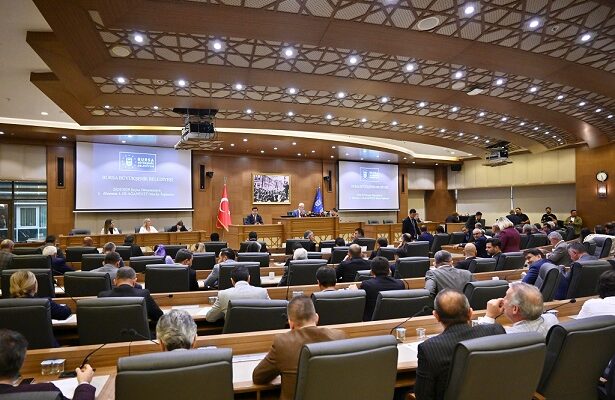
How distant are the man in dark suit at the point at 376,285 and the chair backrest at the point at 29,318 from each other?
263cm

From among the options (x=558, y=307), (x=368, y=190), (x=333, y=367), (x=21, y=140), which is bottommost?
(x=558, y=307)

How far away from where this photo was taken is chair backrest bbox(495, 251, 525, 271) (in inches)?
239

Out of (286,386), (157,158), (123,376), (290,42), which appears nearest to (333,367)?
(286,386)

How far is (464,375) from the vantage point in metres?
1.73

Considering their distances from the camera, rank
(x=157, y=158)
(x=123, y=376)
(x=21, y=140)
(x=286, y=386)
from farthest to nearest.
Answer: (x=157, y=158)
(x=21, y=140)
(x=286, y=386)
(x=123, y=376)

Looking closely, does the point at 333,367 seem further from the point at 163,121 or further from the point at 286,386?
the point at 163,121

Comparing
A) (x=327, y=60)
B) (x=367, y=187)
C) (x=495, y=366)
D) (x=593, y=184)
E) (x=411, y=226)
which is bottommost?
(x=495, y=366)

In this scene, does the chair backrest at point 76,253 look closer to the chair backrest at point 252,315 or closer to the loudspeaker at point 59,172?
the chair backrest at point 252,315

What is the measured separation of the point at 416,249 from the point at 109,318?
5754mm

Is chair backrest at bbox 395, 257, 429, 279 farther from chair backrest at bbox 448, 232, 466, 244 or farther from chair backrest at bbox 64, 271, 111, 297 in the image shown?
chair backrest at bbox 448, 232, 466, 244

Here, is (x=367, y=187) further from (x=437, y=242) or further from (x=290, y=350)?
(x=290, y=350)

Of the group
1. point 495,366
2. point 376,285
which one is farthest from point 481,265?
point 495,366

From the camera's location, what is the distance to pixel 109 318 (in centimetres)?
295

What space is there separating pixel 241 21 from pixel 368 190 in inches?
547
